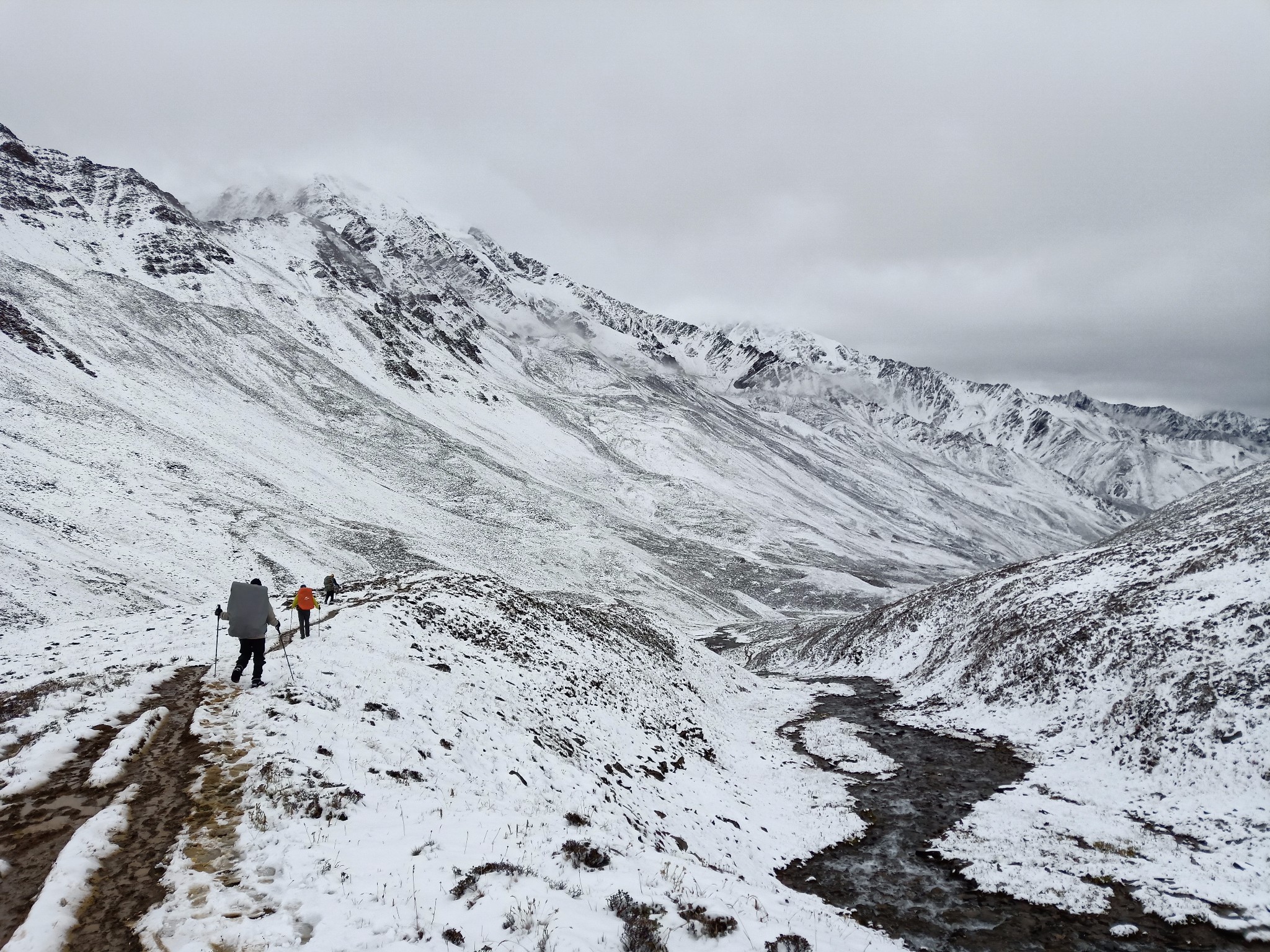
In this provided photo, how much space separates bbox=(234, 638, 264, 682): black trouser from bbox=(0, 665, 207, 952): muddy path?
2.16 meters

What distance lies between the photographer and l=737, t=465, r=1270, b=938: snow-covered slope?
46.3 ft

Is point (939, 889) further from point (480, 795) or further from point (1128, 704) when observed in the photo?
point (1128, 704)

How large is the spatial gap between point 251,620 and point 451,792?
649cm

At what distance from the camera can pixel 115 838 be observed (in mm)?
8375

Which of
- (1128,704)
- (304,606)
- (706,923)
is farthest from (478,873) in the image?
(1128,704)

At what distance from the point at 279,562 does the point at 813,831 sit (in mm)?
60719

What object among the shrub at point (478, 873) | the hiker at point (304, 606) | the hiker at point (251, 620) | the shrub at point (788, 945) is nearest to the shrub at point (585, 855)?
the shrub at point (478, 873)

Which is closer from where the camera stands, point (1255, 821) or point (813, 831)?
point (1255, 821)

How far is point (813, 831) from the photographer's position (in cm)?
1720

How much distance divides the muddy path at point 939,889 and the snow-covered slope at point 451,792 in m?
0.99

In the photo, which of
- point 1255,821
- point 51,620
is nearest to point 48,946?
point 1255,821

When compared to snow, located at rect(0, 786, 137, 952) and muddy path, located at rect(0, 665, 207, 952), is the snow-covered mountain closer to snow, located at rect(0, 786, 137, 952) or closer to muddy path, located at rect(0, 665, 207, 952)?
muddy path, located at rect(0, 665, 207, 952)

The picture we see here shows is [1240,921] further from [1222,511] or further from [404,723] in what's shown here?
[1222,511]

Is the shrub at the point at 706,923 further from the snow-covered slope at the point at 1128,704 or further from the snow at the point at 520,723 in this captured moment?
the snow-covered slope at the point at 1128,704
